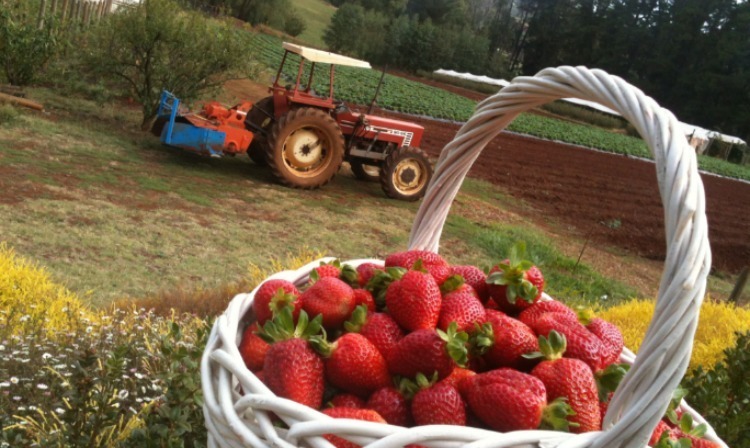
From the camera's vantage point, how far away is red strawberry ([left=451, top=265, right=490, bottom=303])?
5.65 ft

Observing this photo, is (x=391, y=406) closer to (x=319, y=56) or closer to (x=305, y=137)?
Answer: (x=305, y=137)

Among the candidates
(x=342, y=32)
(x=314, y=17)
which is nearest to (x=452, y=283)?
(x=342, y=32)

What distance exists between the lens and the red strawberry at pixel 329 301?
4.81ft

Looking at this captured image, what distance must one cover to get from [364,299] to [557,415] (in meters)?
0.51

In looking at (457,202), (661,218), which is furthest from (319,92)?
(457,202)

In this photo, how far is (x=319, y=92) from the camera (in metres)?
20.2

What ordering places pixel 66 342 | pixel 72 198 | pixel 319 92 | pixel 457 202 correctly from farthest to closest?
1. pixel 319 92
2. pixel 457 202
3. pixel 72 198
4. pixel 66 342

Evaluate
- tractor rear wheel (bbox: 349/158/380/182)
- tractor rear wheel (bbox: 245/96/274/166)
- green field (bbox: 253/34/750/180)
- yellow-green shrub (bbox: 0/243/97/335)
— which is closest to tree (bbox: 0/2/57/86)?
tractor rear wheel (bbox: 245/96/274/166)

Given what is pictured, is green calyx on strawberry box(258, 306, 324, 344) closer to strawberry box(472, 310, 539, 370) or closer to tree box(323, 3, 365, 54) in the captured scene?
strawberry box(472, 310, 539, 370)

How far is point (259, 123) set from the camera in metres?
8.13

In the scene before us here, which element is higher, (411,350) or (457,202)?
(411,350)

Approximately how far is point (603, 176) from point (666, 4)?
4994cm

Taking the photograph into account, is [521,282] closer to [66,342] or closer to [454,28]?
[66,342]

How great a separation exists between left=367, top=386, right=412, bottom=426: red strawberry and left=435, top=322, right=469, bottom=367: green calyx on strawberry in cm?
12
